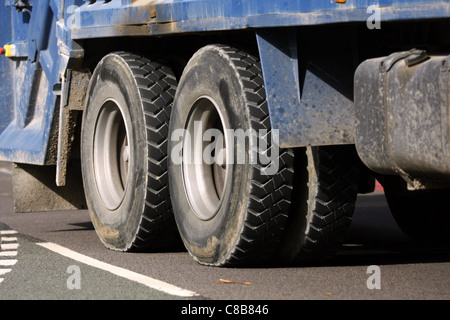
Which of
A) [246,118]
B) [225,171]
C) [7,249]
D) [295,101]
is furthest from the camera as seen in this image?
[7,249]

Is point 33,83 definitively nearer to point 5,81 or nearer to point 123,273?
point 5,81

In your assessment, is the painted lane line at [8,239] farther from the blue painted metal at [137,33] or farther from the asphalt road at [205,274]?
the blue painted metal at [137,33]

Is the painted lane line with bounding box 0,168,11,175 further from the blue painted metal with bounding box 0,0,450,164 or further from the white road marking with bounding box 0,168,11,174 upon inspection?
the blue painted metal with bounding box 0,0,450,164

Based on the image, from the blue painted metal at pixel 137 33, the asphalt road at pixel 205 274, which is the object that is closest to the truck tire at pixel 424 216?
the asphalt road at pixel 205 274

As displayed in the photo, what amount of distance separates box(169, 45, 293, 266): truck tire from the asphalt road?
0.20 metres

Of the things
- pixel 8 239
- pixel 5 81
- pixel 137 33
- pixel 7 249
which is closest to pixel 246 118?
pixel 137 33

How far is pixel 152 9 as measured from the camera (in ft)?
26.9

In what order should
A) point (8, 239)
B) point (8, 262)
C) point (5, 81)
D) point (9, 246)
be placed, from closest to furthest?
point (8, 262) < point (9, 246) < point (8, 239) < point (5, 81)

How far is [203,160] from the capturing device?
8.24 meters

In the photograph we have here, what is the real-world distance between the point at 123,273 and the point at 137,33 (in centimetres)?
171

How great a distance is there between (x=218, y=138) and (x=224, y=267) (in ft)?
2.86

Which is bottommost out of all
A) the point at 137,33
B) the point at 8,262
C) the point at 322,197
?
the point at 8,262

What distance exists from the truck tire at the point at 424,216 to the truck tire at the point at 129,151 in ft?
5.79

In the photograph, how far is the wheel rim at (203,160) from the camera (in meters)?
8.14
